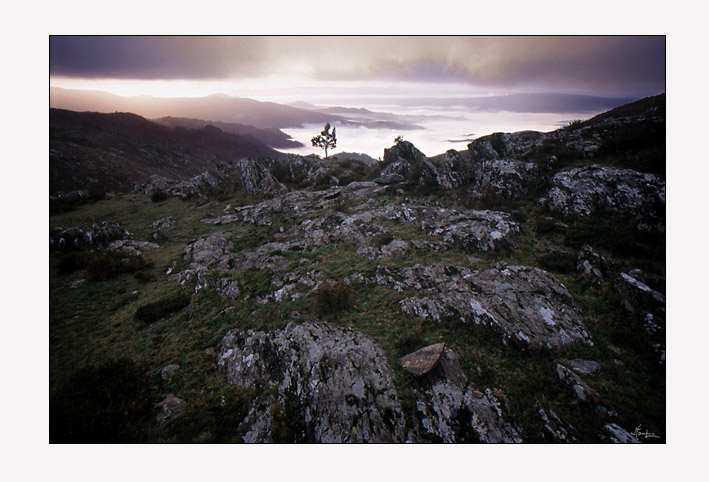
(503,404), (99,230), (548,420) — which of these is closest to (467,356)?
(503,404)

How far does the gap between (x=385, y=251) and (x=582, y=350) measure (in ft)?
27.0

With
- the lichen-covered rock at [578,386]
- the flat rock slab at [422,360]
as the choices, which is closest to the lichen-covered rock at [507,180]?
the lichen-covered rock at [578,386]

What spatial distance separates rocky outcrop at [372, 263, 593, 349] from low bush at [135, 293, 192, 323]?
8.77m

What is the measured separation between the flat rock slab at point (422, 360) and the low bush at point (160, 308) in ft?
32.5

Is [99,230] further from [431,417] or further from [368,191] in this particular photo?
[431,417]

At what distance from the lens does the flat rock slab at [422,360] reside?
611cm

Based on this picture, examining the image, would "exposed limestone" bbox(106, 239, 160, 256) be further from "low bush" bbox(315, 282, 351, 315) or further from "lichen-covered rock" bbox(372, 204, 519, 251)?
"lichen-covered rock" bbox(372, 204, 519, 251)

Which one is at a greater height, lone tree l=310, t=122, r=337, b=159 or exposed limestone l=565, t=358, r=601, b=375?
lone tree l=310, t=122, r=337, b=159

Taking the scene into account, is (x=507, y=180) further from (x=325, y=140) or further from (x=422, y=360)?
(x=325, y=140)

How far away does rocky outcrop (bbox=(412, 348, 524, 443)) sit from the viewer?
5.13m

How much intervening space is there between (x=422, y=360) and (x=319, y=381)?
2693mm

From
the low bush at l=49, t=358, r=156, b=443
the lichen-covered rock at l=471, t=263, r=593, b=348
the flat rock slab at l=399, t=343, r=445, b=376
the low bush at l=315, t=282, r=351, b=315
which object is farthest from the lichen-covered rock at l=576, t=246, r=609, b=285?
the low bush at l=49, t=358, r=156, b=443

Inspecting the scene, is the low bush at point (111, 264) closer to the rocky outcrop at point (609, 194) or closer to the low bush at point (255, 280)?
the low bush at point (255, 280)

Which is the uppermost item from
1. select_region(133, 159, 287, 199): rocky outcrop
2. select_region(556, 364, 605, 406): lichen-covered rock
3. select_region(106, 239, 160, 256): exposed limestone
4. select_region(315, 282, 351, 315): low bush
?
select_region(133, 159, 287, 199): rocky outcrop
